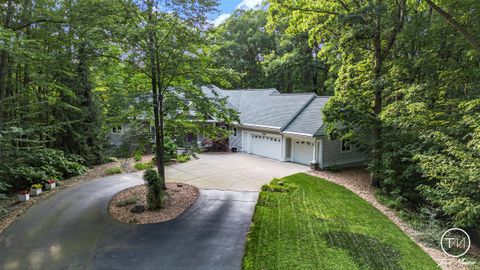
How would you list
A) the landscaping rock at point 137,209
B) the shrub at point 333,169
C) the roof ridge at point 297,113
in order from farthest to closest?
1. the roof ridge at point 297,113
2. the shrub at point 333,169
3. the landscaping rock at point 137,209

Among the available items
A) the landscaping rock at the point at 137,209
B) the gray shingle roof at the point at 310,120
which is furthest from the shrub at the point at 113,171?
the gray shingle roof at the point at 310,120

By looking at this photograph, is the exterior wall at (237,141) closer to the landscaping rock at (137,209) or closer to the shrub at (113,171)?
the shrub at (113,171)

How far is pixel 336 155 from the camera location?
56.7 ft

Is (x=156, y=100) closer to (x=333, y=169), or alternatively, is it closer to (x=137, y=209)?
(x=137, y=209)

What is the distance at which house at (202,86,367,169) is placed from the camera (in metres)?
16.8

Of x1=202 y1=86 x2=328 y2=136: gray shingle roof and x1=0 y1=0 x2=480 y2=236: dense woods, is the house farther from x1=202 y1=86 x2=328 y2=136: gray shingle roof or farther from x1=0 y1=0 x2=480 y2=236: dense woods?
x1=0 y1=0 x2=480 y2=236: dense woods

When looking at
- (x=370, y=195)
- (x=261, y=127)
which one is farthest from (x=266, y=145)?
(x=370, y=195)

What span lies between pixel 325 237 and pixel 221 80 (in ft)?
21.4

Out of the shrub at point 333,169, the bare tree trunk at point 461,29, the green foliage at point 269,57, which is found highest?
the green foliage at point 269,57

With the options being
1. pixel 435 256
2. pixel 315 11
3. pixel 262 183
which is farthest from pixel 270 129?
pixel 435 256

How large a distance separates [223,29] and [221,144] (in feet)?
40.9

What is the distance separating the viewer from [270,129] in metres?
19.1

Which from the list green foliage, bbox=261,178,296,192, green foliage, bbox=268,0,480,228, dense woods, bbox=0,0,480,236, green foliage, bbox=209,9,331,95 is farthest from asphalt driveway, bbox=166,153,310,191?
green foliage, bbox=209,9,331,95

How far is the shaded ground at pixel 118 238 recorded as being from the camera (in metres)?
6.66
